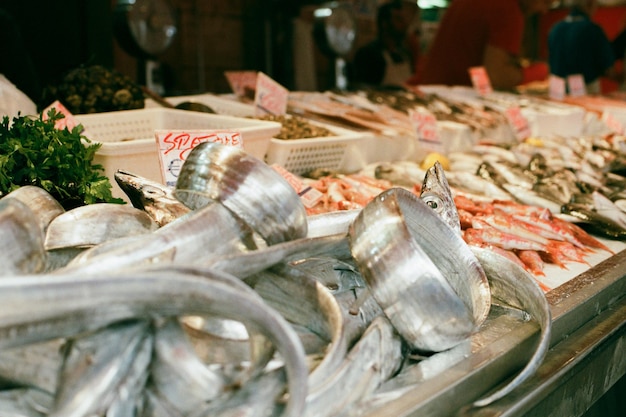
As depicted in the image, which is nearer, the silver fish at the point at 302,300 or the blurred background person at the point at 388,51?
the silver fish at the point at 302,300

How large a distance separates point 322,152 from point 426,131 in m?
0.86

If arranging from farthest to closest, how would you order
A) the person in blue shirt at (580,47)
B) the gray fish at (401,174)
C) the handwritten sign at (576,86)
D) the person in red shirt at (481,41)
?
1. the person in blue shirt at (580,47)
2. the handwritten sign at (576,86)
3. the person in red shirt at (481,41)
4. the gray fish at (401,174)

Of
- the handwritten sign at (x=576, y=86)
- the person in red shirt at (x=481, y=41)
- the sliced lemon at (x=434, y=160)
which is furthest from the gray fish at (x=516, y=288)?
the handwritten sign at (x=576, y=86)

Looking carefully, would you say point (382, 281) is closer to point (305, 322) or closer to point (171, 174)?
point (305, 322)

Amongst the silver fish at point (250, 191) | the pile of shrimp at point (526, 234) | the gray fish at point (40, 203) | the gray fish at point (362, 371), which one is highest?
the silver fish at point (250, 191)

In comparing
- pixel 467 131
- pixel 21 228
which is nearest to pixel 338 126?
pixel 467 131

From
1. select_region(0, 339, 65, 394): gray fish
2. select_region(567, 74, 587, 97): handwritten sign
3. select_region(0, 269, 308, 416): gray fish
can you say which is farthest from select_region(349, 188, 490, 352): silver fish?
select_region(567, 74, 587, 97): handwritten sign

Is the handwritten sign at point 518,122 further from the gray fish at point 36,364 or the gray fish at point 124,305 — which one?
the gray fish at point 36,364

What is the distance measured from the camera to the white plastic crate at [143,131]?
A: 2549 mm

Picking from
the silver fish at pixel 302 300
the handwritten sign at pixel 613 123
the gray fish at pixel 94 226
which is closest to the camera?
the silver fish at pixel 302 300

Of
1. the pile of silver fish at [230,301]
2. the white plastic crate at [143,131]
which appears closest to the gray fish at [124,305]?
the pile of silver fish at [230,301]

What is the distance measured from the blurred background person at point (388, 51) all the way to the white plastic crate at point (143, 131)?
4470 millimetres

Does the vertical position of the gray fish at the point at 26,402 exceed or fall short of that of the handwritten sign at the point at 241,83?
it falls short

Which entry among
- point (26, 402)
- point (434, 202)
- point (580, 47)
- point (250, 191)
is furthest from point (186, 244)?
point (580, 47)
